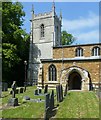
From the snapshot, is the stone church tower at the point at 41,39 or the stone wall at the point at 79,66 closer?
the stone wall at the point at 79,66

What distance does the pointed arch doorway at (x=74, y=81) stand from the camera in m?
29.6

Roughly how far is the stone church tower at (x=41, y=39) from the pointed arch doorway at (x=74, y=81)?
34.4 ft

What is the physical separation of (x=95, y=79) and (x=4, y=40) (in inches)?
572

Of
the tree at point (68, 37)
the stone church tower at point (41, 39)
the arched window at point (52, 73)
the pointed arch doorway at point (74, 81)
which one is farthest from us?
the tree at point (68, 37)

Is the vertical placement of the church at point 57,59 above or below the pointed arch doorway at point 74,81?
above

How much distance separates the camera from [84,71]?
91.8ft

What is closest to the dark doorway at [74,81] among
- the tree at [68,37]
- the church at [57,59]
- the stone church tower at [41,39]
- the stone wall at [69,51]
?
the church at [57,59]

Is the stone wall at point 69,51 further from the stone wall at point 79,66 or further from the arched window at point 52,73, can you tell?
the arched window at point 52,73

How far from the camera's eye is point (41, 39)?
1641 inches

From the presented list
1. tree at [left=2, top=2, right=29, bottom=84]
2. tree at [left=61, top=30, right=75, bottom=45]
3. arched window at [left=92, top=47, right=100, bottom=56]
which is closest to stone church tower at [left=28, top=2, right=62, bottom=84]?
tree at [left=2, top=2, right=29, bottom=84]

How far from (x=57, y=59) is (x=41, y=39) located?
37.4 ft

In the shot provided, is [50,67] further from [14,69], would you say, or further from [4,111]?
[4,111]

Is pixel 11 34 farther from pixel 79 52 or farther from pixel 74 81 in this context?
pixel 74 81

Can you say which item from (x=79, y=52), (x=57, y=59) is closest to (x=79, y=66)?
(x=57, y=59)
